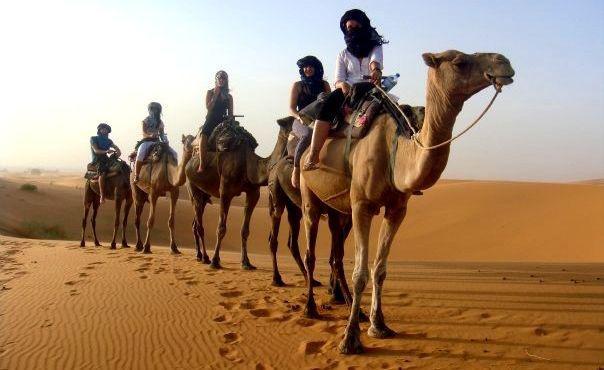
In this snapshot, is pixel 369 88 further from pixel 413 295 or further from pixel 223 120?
pixel 223 120

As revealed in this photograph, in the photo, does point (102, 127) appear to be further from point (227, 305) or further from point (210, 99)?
point (227, 305)

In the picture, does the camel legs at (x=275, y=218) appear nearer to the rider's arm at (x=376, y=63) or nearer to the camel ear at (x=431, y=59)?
the rider's arm at (x=376, y=63)

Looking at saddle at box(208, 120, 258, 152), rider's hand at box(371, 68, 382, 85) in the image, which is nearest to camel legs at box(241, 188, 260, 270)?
saddle at box(208, 120, 258, 152)

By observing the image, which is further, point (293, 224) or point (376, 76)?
point (293, 224)

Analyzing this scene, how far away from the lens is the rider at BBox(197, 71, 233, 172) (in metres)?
10.9

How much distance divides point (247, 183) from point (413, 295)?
4.36 metres

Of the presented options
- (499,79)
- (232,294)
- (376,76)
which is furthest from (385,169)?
(232,294)

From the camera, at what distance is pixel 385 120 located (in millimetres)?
5426

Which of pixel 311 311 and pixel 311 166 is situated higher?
pixel 311 166

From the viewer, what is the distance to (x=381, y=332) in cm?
559

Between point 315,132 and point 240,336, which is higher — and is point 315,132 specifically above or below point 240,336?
above

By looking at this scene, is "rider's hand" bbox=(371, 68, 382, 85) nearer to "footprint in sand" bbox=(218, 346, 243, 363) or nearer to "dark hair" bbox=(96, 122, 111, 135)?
"footprint in sand" bbox=(218, 346, 243, 363)

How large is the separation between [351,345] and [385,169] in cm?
184

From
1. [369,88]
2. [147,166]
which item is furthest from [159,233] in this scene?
[369,88]
